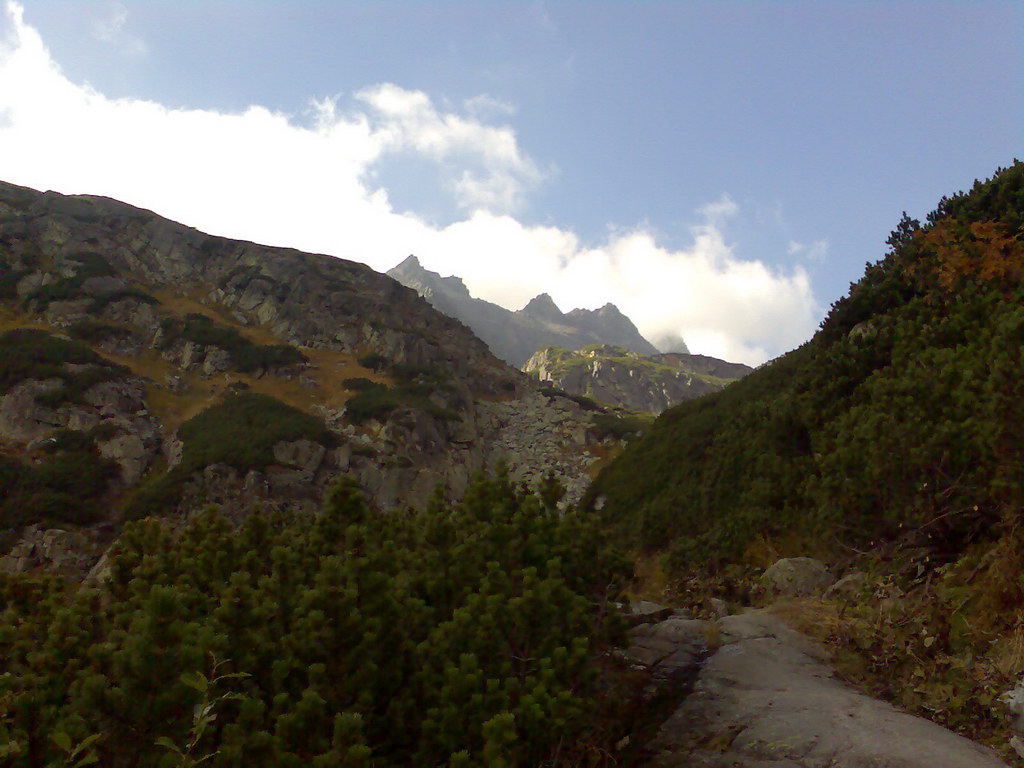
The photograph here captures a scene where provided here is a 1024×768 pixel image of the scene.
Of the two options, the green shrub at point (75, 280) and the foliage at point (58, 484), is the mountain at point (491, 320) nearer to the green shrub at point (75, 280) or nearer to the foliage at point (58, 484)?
the green shrub at point (75, 280)

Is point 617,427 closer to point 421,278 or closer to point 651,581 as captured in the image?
point 651,581

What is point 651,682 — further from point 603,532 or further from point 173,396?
point 173,396

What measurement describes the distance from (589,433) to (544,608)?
1690 inches

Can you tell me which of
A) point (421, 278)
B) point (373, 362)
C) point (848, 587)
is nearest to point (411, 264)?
point (421, 278)

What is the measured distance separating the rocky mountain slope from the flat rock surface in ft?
81.3

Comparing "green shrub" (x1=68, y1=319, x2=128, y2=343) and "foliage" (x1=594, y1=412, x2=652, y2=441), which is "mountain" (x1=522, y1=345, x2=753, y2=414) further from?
"green shrub" (x1=68, y1=319, x2=128, y2=343)

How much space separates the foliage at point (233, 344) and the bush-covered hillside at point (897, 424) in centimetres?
3262

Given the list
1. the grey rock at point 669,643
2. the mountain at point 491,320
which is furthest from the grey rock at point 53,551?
the mountain at point 491,320

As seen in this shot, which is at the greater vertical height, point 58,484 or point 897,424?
point 897,424

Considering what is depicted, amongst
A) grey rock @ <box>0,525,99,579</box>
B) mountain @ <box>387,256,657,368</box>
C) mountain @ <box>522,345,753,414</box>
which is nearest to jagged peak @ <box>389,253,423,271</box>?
mountain @ <box>387,256,657,368</box>

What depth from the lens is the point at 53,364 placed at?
105ft

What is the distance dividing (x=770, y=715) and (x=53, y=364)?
38046 millimetres

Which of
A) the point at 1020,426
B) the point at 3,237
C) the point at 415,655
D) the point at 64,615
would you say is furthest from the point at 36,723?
the point at 3,237

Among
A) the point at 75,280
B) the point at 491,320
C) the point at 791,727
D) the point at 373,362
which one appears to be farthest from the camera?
the point at 491,320
